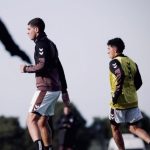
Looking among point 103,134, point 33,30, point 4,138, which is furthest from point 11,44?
point 103,134

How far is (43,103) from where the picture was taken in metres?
10.4

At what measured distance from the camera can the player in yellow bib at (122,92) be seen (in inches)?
445

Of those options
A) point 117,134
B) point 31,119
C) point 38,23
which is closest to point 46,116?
point 31,119

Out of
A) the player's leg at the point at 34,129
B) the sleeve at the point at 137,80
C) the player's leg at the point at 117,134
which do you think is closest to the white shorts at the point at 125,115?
the player's leg at the point at 117,134

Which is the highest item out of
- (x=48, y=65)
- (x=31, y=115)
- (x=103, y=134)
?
(x=48, y=65)

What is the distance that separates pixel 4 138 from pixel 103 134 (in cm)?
1602

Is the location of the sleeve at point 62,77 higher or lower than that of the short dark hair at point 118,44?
lower

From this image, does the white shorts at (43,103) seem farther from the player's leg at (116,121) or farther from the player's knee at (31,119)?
the player's leg at (116,121)

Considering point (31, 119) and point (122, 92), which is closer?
point (31, 119)

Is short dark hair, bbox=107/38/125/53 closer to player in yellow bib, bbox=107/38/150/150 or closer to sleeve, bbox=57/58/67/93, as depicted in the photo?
player in yellow bib, bbox=107/38/150/150

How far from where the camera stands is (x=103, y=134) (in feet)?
325

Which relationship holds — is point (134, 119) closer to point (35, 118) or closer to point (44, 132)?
point (44, 132)

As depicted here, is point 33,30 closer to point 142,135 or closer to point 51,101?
point 51,101

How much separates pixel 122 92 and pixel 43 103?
1730 mm
